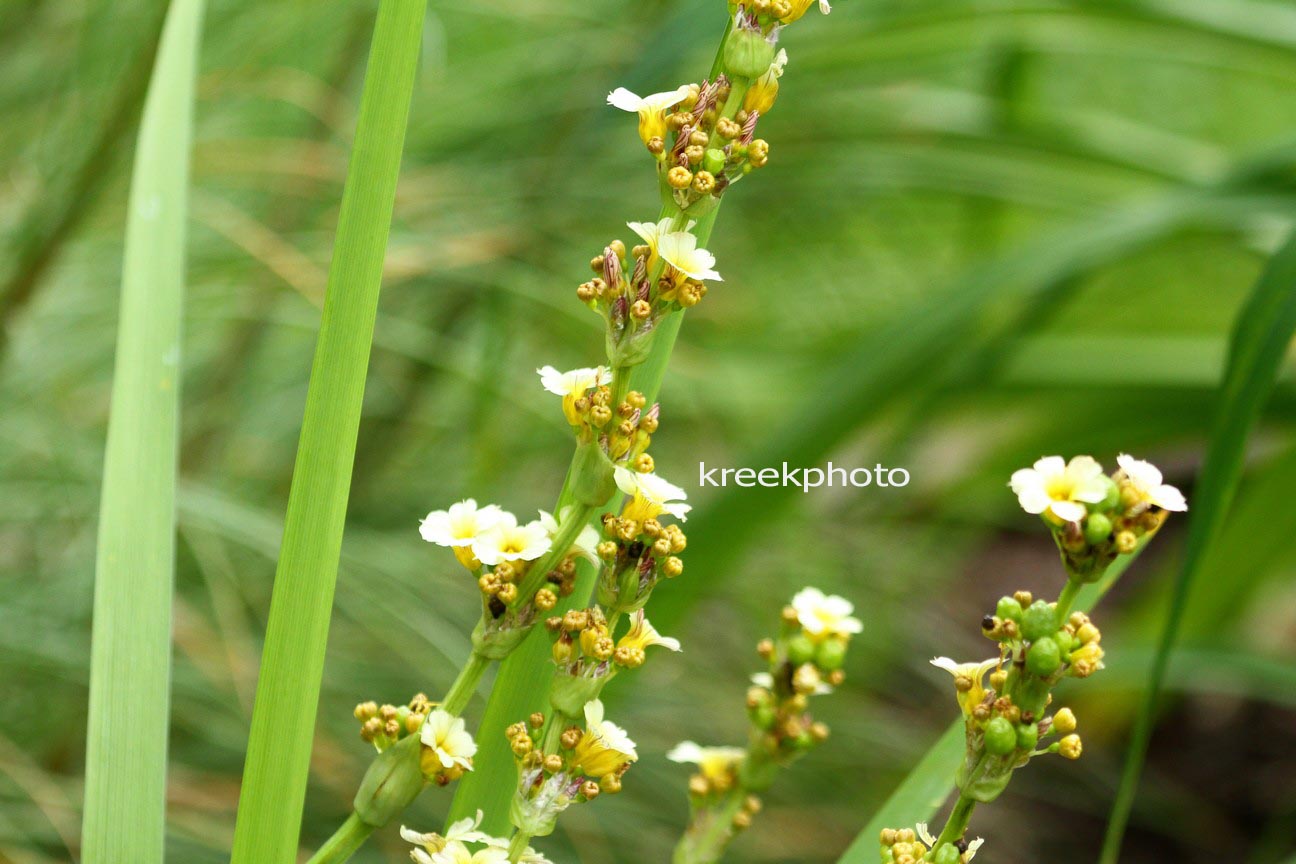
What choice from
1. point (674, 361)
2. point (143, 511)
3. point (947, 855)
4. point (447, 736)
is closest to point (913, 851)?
point (947, 855)

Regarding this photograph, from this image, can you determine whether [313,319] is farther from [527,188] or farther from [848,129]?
[848,129]

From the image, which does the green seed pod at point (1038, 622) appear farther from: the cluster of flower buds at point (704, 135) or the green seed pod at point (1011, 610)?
the cluster of flower buds at point (704, 135)

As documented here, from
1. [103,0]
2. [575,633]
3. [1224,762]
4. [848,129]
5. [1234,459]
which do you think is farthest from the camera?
[1224,762]

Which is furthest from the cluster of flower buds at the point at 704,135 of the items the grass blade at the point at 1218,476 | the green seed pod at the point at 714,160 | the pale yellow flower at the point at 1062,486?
the grass blade at the point at 1218,476

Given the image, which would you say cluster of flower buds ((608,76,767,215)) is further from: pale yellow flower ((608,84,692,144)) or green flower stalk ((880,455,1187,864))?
green flower stalk ((880,455,1187,864))

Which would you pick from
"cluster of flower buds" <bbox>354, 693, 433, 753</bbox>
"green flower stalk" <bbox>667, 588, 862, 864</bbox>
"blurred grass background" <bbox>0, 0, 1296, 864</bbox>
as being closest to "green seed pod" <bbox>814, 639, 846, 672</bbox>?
"green flower stalk" <bbox>667, 588, 862, 864</bbox>

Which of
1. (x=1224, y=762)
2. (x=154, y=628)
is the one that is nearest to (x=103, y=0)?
(x=154, y=628)
